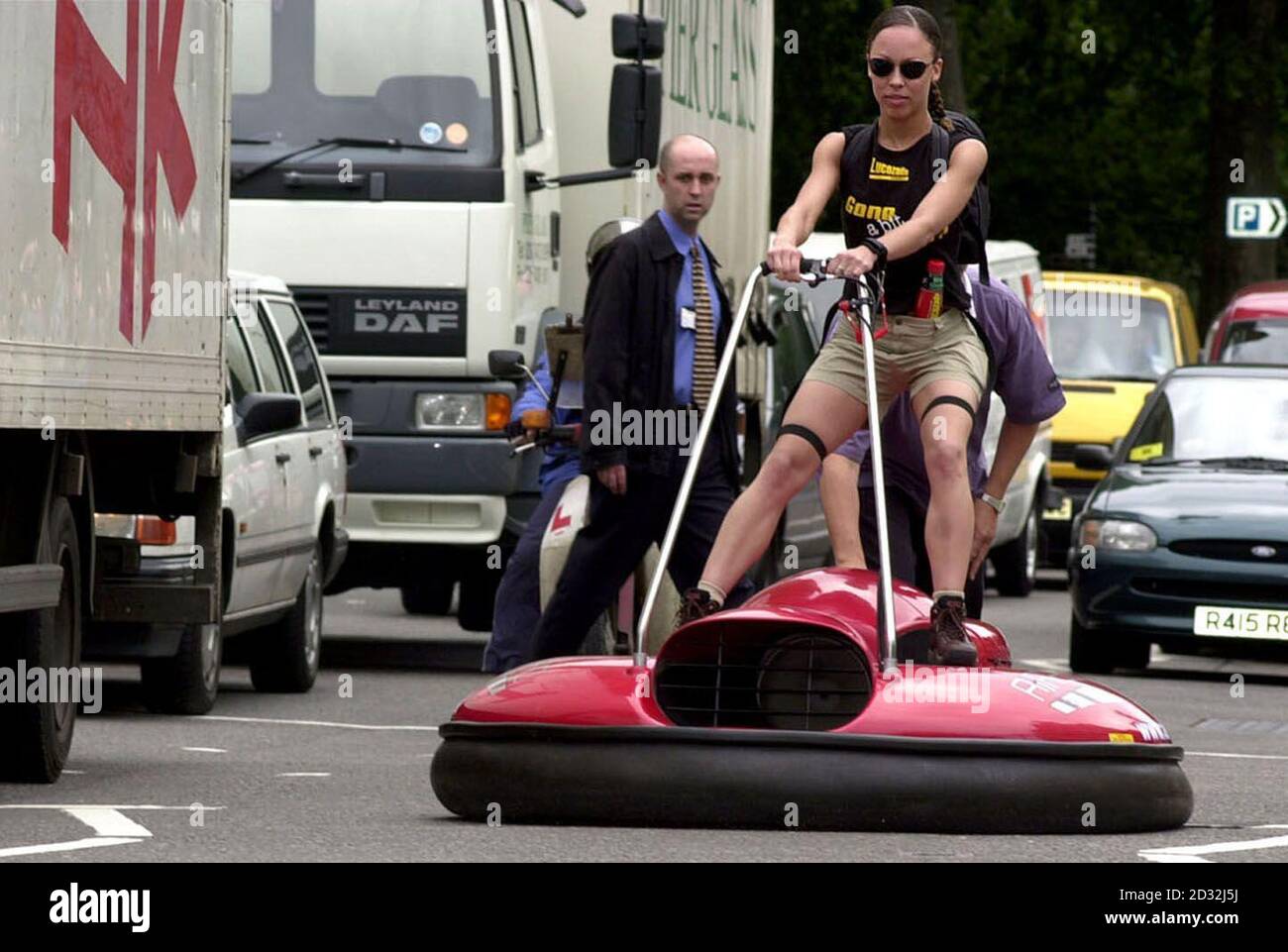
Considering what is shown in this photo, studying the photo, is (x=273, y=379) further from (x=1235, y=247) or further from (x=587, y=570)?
(x=1235, y=247)

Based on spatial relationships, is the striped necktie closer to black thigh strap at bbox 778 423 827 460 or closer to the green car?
black thigh strap at bbox 778 423 827 460

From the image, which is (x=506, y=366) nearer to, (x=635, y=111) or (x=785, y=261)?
(x=635, y=111)

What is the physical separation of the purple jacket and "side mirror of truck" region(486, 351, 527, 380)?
11.5ft

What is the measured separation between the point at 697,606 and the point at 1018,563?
1657cm

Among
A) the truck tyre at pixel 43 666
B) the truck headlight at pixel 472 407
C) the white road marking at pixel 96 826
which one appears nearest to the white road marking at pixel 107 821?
the white road marking at pixel 96 826

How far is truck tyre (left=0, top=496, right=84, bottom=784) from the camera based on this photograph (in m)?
10.4

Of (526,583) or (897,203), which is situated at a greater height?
(897,203)

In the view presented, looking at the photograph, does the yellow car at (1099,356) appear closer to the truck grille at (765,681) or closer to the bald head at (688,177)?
the bald head at (688,177)

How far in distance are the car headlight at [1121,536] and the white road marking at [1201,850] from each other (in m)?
8.12

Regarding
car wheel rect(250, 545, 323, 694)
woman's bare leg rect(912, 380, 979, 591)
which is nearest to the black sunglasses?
woman's bare leg rect(912, 380, 979, 591)

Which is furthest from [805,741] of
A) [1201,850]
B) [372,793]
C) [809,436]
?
[372,793]

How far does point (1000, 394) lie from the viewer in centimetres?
1031

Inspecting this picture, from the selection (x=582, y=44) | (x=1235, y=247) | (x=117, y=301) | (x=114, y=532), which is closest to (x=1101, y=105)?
(x=1235, y=247)
